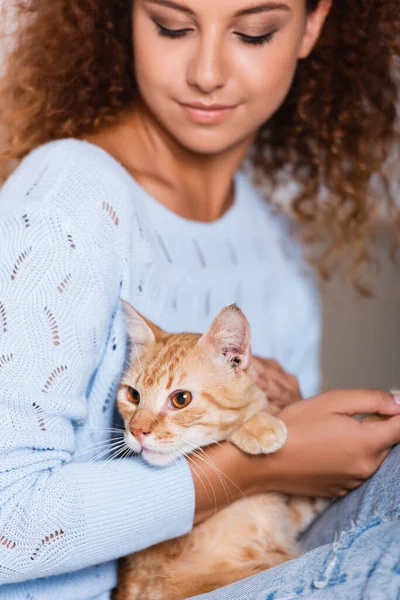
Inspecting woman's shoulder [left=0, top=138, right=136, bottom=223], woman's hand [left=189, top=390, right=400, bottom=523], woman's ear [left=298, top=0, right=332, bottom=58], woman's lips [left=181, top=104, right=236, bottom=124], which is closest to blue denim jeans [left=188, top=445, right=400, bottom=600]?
woman's hand [left=189, top=390, right=400, bottom=523]

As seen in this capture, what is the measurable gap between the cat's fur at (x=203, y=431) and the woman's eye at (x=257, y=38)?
542 millimetres

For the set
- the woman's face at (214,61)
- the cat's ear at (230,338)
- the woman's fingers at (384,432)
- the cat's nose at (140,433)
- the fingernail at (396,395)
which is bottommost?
the woman's fingers at (384,432)

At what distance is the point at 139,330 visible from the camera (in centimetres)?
131

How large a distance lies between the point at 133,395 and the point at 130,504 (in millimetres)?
207

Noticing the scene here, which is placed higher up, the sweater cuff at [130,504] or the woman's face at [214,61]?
the woman's face at [214,61]

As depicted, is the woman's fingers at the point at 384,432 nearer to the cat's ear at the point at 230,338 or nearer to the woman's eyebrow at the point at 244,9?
the cat's ear at the point at 230,338

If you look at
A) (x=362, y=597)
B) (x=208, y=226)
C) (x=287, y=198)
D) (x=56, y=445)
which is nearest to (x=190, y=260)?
(x=208, y=226)

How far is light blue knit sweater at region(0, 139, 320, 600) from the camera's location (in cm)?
110

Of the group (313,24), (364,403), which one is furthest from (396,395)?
(313,24)

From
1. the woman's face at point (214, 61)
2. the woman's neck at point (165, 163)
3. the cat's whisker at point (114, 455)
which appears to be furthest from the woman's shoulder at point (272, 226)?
the cat's whisker at point (114, 455)

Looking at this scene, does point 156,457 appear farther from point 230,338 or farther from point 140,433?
point 230,338

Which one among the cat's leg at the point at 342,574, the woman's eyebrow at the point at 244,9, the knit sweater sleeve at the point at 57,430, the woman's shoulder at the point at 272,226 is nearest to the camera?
the cat's leg at the point at 342,574

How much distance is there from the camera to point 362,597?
0.91 metres

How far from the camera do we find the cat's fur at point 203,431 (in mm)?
1199
